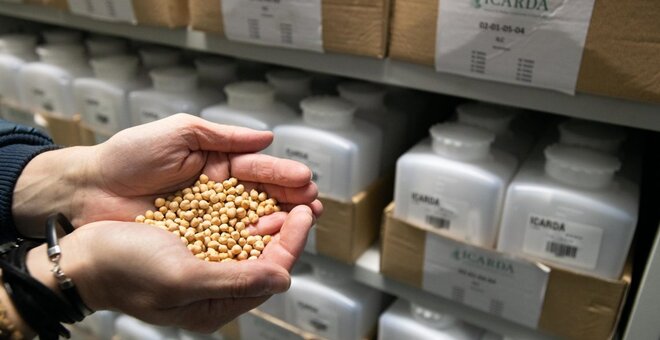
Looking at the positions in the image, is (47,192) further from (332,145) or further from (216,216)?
(332,145)

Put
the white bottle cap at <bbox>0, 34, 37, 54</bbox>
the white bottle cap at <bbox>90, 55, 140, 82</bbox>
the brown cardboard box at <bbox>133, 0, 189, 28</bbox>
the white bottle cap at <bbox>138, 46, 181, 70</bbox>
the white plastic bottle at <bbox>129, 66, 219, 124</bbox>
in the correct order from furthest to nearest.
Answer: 1. the white bottle cap at <bbox>0, 34, 37, 54</bbox>
2. the white bottle cap at <bbox>138, 46, 181, 70</bbox>
3. the white bottle cap at <bbox>90, 55, 140, 82</bbox>
4. the white plastic bottle at <bbox>129, 66, 219, 124</bbox>
5. the brown cardboard box at <bbox>133, 0, 189, 28</bbox>

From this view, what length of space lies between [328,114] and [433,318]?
1.53 feet

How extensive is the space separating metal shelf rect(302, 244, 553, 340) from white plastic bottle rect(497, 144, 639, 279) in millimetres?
176

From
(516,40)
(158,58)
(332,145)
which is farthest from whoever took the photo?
(158,58)

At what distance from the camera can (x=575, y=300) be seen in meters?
0.80

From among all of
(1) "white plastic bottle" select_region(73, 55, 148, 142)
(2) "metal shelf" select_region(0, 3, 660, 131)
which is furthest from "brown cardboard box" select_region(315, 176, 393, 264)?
(1) "white plastic bottle" select_region(73, 55, 148, 142)

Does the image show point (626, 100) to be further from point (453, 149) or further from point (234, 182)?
point (234, 182)

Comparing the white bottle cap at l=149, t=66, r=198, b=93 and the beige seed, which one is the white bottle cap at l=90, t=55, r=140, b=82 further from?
the beige seed

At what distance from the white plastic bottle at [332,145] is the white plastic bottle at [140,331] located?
28.9 inches

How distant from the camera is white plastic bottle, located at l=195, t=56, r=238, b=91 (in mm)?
1266

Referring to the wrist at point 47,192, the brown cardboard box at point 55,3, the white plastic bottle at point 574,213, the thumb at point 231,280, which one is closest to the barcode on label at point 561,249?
the white plastic bottle at point 574,213

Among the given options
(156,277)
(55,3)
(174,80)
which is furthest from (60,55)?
(156,277)

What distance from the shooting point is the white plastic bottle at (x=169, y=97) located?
113 centimetres

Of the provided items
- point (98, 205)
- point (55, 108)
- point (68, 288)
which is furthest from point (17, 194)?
point (55, 108)
